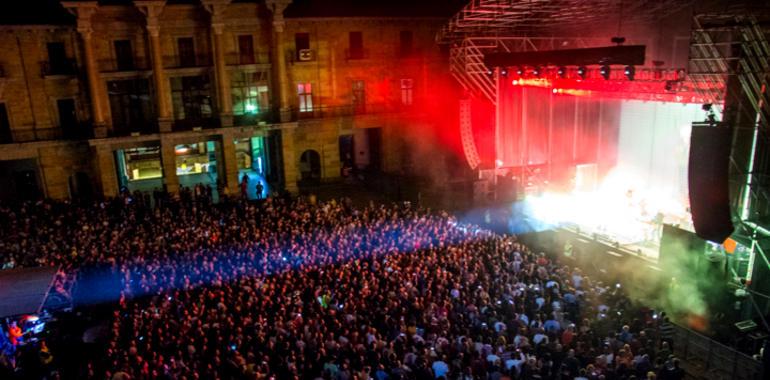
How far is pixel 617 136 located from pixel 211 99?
20774mm

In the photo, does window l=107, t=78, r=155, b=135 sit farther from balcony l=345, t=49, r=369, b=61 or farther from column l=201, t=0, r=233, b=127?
balcony l=345, t=49, r=369, b=61

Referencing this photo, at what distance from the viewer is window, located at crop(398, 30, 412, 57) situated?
32.8 m

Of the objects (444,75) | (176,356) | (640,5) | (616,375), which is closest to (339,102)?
A: (444,75)

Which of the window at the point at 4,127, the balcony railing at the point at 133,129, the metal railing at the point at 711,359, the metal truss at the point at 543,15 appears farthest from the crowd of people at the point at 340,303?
the metal truss at the point at 543,15

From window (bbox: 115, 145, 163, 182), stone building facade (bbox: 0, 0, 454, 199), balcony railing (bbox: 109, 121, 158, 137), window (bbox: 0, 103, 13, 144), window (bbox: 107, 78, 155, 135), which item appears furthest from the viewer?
window (bbox: 115, 145, 163, 182)

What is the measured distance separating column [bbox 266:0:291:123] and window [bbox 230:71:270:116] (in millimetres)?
1389

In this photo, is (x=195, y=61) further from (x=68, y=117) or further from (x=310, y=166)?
(x=310, y=166)

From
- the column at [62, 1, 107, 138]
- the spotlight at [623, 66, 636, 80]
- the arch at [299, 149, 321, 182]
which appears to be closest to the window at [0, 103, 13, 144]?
the column at [62, 1, 107, 138]

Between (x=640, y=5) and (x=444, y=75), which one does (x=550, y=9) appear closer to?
(x=640, y=5)

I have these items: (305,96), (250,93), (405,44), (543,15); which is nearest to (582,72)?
(543,15)

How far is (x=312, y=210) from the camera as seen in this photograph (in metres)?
23.1

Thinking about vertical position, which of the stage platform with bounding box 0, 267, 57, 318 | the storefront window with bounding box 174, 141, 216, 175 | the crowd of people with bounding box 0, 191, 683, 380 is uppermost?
the storefront window with bounding box 174, 141, 216, 175

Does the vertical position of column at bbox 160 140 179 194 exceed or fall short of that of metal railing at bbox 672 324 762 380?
it exceeds it

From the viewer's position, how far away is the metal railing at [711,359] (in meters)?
13.2
